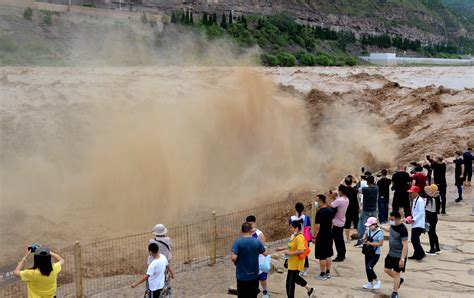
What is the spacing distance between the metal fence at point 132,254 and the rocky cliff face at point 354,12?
86.5 metres

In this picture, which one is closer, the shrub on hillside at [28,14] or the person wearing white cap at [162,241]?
the person wearing white cap at [162,241]

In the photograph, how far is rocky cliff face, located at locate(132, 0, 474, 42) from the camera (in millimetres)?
125438

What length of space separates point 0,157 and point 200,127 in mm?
7563

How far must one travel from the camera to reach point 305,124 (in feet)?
95.6

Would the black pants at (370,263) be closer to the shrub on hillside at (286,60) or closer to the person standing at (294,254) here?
the person standing at (294,254)

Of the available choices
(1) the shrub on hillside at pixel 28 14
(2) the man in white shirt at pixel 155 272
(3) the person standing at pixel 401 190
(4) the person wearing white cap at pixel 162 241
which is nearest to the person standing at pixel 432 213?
(3) the person standing at pixel 401 190

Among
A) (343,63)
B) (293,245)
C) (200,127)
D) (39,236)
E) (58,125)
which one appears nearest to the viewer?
(293,245)

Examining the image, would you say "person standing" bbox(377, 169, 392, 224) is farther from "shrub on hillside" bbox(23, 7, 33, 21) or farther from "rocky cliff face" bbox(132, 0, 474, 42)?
"rocky cliff face" bbox(132, 0, 474, 42)

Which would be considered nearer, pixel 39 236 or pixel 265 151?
pixel 39 236

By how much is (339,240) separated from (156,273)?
413 cm

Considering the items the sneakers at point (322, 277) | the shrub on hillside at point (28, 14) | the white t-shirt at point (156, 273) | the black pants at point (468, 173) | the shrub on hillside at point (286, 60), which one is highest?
the shrub on hillside at point (28, 14)

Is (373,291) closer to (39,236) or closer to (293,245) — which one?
(293,245)

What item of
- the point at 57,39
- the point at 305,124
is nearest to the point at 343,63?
the point at 57,39

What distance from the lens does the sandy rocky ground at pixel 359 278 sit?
9555mm
